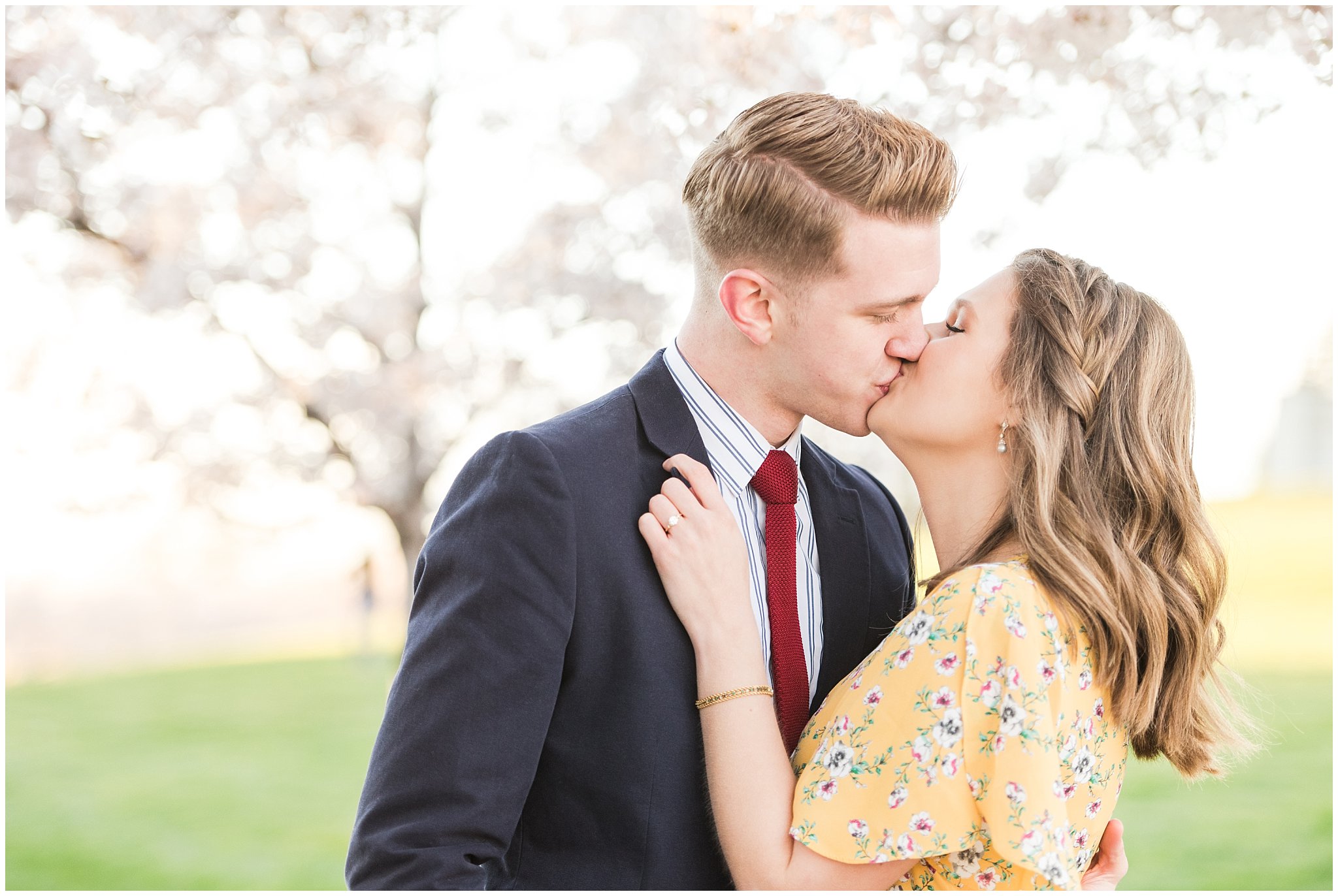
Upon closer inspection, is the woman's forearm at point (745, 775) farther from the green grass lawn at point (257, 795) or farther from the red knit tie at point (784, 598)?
the green grass lawn at point (257, 795)

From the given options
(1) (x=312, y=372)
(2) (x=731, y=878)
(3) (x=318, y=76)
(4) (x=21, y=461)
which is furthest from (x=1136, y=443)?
(4) (x=21, y=461)

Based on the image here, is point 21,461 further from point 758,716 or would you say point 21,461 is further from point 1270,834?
point 1270,834

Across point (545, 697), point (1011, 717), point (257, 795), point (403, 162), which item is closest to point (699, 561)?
point (545, 697)

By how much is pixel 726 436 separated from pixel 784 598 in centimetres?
33

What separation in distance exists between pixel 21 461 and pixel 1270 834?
856 centimetres

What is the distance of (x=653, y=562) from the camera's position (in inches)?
77.2

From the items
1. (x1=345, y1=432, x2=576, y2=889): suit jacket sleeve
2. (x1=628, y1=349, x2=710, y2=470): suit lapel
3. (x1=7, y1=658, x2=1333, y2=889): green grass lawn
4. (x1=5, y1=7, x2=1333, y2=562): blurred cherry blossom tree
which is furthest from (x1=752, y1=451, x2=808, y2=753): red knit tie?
(x1=7, y1=658, x2=1333, y2=889): green grass lawn

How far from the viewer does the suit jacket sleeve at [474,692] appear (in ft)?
5.64

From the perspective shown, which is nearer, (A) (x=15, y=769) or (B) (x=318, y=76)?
(B) (x=318, y=76)

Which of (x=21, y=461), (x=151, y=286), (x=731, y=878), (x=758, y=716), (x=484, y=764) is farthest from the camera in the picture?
(x=21, y=461)

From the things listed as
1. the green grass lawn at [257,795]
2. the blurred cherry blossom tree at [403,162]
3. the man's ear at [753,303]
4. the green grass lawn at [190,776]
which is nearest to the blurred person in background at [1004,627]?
the man's ear at [753,303]

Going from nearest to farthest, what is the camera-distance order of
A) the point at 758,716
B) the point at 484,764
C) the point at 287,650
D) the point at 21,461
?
the point at 484,764 → the point at 758,716 → the point at 21,461 → the point at 287,650

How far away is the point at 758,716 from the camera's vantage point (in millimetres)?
1876

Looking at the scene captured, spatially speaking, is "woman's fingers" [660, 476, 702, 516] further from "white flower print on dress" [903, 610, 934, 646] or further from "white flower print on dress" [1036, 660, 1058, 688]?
"white flower print on dress" [1036, 660, 1058, 688]
